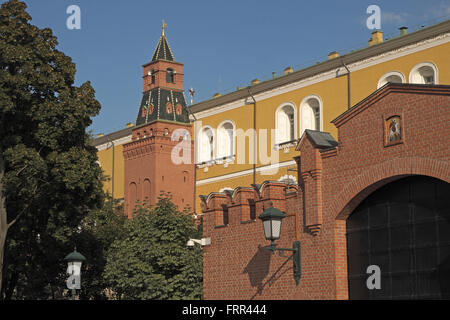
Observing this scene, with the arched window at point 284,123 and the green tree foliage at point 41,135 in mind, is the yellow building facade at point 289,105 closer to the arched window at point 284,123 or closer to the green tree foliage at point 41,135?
the arched window at point 284,123

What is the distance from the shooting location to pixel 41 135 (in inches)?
1078

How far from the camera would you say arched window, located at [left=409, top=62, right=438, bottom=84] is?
121 ft

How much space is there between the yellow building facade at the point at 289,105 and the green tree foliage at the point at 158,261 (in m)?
10.5

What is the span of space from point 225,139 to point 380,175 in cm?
3216

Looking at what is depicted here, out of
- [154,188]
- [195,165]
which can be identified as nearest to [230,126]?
[195,165]

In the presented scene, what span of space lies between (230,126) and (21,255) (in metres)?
19.8

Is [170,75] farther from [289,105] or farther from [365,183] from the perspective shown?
[365,183]

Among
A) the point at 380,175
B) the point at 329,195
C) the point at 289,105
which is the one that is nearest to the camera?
the point at 380,175

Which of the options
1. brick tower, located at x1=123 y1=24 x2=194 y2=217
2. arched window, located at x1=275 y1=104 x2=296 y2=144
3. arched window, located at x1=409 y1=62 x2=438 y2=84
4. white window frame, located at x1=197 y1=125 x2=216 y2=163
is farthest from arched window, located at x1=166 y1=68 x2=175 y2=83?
arched window, located at x1=409 y1=62 x2=438 y2=84

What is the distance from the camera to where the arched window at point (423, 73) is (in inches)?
1451

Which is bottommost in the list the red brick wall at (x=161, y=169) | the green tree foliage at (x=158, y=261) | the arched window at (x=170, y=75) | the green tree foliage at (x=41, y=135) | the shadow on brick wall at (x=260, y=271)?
the shadow on brick wall at (x=260, y=271)

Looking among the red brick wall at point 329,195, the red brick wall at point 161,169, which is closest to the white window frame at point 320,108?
the red brick wall at point 161,169

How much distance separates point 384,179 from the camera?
16859 mm

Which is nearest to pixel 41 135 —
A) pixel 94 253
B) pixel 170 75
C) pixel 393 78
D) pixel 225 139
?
pixel 94 253
